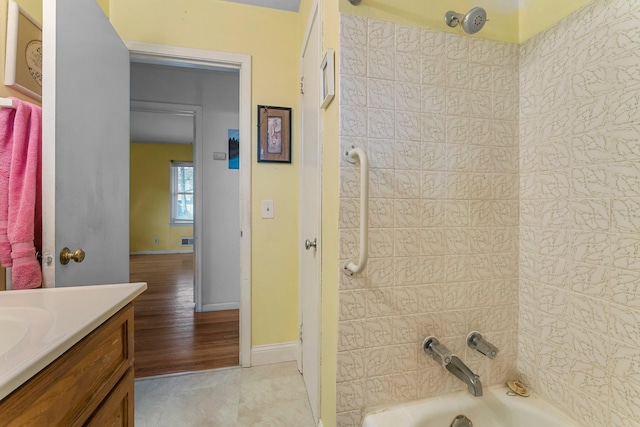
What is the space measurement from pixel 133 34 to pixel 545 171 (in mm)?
2303

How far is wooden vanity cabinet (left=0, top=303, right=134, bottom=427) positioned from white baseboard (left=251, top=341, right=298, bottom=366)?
1037mm

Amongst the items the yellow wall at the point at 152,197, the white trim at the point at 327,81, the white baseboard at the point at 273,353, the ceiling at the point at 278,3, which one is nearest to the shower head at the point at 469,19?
the white trim at the point at 327,81

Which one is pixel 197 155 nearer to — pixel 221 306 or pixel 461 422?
pixel 221 306

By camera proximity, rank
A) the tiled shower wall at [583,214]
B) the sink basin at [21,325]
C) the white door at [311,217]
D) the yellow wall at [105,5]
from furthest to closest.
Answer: the yellow wall at [105,5]
the white door at [311,217]
the tiled shower wall at [583,214]
the sink basin at [21,325]

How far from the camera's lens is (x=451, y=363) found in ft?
3.16

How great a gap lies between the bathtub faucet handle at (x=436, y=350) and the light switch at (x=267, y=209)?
3.90 ft

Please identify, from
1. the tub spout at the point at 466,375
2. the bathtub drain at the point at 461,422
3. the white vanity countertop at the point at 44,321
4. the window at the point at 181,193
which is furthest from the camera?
the window at the point at 181,193

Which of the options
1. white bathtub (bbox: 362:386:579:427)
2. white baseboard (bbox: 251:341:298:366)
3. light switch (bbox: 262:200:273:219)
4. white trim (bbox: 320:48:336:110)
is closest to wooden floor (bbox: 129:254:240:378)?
white baseboard (bbox: 251:341:298:366)

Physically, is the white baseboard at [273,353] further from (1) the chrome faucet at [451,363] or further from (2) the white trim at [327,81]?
(2) the white trim at [327,81]

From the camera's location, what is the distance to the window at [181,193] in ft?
20.4

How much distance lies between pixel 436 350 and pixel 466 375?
113mm

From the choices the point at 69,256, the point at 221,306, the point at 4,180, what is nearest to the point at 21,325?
the point at 69,256

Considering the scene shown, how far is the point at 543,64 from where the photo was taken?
40.0 inches

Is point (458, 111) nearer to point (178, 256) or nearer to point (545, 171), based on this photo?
point (545, 171)
